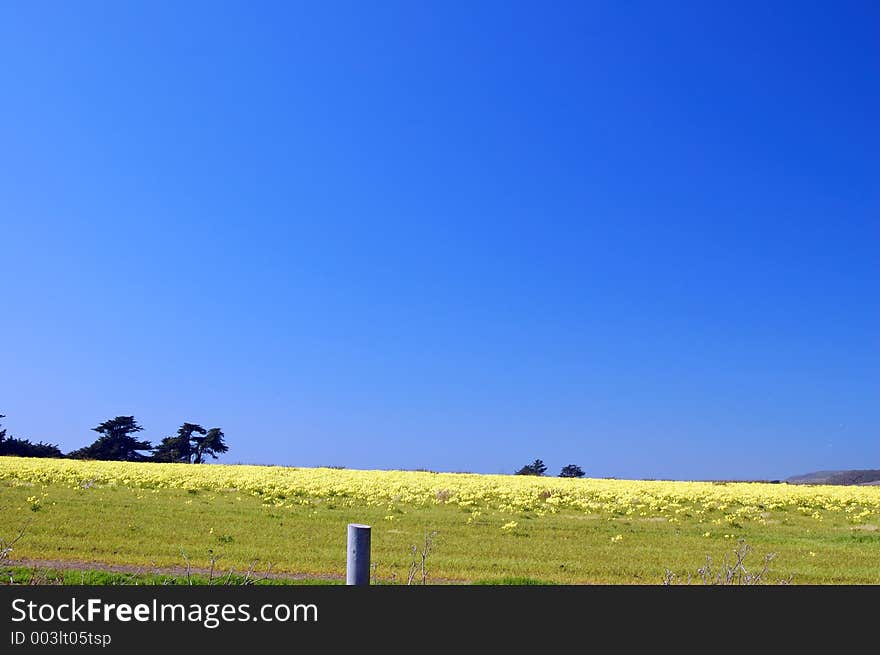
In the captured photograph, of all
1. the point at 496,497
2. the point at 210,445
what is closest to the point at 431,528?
the point at 496,497

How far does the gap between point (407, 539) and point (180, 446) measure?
2718 inches

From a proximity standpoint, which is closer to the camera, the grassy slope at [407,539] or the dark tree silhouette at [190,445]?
the grassy slope at [407,539]

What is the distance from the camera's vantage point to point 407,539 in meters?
21.8

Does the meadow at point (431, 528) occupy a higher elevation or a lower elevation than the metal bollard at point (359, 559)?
lower

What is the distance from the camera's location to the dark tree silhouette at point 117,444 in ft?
261

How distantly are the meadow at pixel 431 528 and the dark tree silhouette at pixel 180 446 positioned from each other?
135 feet

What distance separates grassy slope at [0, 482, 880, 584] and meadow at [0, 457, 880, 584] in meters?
0.06

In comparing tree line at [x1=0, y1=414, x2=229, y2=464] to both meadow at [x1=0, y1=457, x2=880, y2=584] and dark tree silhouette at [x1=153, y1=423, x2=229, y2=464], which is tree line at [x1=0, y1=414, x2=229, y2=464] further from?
meadow at [x1=0, y1=457, x2=880, y2=584]

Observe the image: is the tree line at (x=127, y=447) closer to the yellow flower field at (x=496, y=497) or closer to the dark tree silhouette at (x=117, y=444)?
the dark tree silhouette at (x=117, y=444)

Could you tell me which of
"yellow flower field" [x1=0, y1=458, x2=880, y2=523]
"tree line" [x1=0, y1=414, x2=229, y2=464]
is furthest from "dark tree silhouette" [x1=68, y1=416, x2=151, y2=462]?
"yellow flower field" [x1=0, y1=458, x2=880, y2=523]

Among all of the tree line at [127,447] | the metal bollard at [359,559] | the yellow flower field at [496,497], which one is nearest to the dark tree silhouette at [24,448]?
the tree line at [127,447]

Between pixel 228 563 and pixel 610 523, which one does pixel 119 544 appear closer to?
pixel 228 563

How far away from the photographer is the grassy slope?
1681 cm
